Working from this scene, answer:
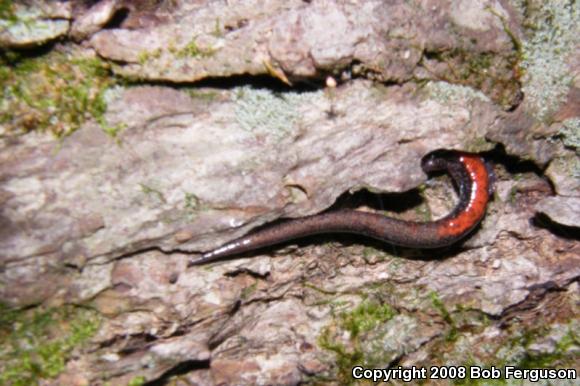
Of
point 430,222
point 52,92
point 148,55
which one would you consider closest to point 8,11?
point 52,92

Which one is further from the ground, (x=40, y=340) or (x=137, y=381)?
(x=40, y=340)

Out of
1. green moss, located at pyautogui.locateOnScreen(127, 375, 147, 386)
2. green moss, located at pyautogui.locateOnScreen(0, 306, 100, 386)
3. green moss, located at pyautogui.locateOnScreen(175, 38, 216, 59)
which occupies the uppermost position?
green moss, located at pyautogui.locateOnScreen(175, 38, 216, 59)

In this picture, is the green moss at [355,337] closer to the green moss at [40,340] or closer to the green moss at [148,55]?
the green moss at [40,340]

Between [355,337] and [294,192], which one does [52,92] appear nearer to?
[294,192]

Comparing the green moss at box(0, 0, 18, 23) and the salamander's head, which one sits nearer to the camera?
the green moss at box(0, 0, 18, 23)

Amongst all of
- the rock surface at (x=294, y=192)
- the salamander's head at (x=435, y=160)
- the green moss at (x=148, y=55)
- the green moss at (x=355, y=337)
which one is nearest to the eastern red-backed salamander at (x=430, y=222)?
the salamander's head at (x=435, y=160)

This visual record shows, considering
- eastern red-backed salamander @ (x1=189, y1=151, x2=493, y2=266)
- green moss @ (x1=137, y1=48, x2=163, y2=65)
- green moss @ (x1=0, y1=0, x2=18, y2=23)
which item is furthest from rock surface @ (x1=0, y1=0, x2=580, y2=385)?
green moss @ (x1=0, y1=0, x2=18, y2=23)

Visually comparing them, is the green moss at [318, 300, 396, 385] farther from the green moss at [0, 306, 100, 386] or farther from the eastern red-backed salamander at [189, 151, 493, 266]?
the green moss at [0, 306, 100, 386]
